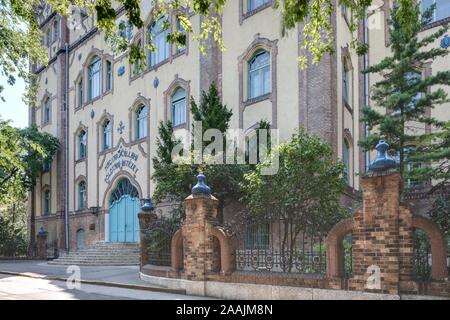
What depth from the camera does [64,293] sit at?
13.5m

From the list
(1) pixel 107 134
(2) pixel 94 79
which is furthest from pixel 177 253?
(2) pixel 94 79

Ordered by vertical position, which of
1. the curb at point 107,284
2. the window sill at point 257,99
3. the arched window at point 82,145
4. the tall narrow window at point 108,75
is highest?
the tall narrow window at point 108,75

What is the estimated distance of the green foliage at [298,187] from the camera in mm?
11864

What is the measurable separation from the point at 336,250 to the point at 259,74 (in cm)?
1166

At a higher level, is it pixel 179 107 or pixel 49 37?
pixel 49 37

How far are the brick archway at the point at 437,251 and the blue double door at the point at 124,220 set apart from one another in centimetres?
1924

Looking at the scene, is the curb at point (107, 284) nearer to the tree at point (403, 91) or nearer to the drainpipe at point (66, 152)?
the tree at point (403, 91)

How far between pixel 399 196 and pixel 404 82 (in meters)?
9.53

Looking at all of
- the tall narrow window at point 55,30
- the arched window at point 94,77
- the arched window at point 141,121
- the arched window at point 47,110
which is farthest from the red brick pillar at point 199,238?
the tall narrow window at point 55,30

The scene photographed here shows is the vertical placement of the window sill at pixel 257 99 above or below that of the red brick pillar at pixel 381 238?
above

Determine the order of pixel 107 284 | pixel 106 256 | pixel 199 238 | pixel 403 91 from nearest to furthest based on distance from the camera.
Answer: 1. pixel 199 238
2. pixel 107 284
3. pixel 403 91
4. pixel 106 256

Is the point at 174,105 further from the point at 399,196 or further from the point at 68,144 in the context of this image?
the point at 399,196

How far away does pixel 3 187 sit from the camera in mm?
15977

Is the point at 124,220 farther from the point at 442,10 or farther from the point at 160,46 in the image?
the point at 442,10
